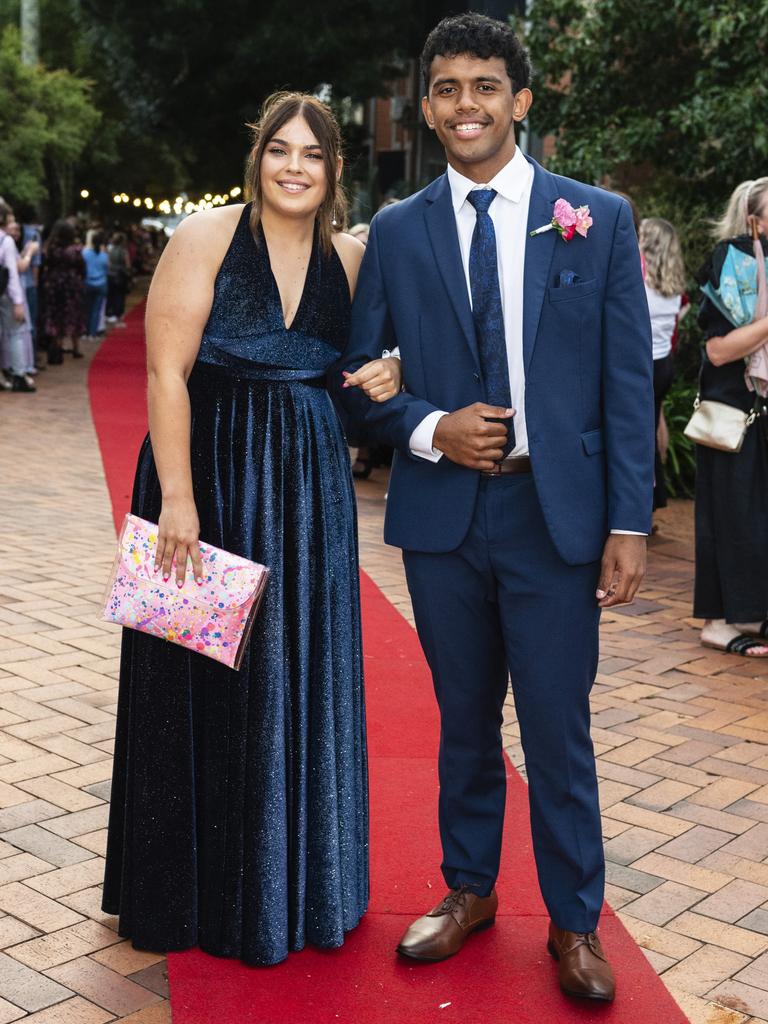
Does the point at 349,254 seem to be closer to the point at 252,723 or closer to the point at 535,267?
the point at 535,267

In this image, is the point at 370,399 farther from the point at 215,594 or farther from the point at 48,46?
the point at 48,46

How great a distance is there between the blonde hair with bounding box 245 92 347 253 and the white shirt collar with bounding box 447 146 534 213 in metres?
0.32

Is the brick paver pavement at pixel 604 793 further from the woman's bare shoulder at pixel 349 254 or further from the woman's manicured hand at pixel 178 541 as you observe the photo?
the woman's bare shoulder at pixel 349 254

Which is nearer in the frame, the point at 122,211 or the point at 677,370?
the point at 677,370

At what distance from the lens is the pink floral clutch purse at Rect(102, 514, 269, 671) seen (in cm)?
307

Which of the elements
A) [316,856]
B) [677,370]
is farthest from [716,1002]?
[677,370]

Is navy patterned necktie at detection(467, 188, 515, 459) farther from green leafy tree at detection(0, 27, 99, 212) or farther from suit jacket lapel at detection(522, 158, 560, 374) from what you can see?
green leafy tree at detection(0, 27, 99, 212)

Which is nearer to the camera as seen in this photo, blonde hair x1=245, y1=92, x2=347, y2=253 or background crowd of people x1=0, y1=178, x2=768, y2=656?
blonde hair x1=245, y1=92, x2=347, y2=253

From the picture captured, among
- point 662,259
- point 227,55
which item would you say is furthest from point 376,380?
point 227,55

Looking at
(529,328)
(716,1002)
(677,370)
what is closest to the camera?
(529,328)

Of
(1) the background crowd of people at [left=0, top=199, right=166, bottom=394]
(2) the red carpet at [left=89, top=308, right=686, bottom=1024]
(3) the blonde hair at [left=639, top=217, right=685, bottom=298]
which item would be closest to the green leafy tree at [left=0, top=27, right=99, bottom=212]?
(1) the background crowd of people at [left=0, top=199, right=166, bottom=394]

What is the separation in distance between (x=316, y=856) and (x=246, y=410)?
3.61 feet

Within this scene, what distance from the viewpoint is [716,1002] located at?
10.3ft

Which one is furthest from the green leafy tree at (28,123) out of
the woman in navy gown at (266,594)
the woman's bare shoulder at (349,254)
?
the woman in navy gown at (266,594)
